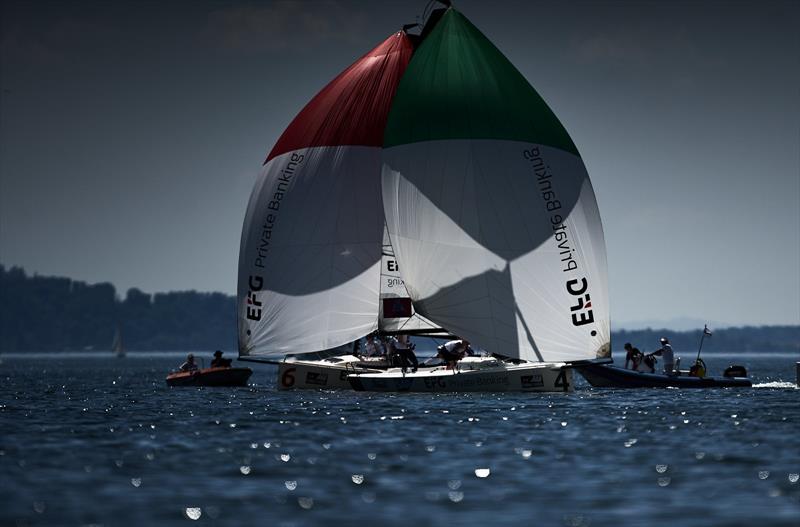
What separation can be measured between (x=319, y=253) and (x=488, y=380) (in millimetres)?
10308

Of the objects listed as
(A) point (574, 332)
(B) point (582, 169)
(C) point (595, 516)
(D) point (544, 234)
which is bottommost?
(C) point (595, 516)

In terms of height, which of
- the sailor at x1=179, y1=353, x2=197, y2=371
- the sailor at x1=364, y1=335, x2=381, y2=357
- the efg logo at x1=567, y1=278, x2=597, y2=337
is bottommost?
the sailor at x1=179, y1=353, x2=197, y2=371

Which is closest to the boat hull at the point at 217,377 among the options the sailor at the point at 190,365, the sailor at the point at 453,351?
the sailor at the point at 190,365

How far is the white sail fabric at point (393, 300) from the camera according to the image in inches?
1681

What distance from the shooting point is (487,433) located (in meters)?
26.2

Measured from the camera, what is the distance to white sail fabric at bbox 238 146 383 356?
147ft

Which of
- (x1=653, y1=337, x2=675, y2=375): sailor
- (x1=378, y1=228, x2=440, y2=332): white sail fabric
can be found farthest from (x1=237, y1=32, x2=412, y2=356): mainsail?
(x1=653, y1=337, x2=675, y2=375): sailor

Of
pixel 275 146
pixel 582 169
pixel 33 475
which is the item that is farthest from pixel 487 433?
pixel 275 146

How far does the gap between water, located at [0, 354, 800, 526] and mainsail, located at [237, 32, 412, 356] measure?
9.71 m

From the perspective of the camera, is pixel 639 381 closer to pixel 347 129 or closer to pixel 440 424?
pixel 347 129

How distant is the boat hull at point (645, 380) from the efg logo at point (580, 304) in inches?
195

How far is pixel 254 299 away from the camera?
4609 centimetres

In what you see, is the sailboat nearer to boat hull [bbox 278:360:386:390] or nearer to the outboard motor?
boat hull [bbox 278:360:386:390]

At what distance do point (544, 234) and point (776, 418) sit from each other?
1095 centimetres
